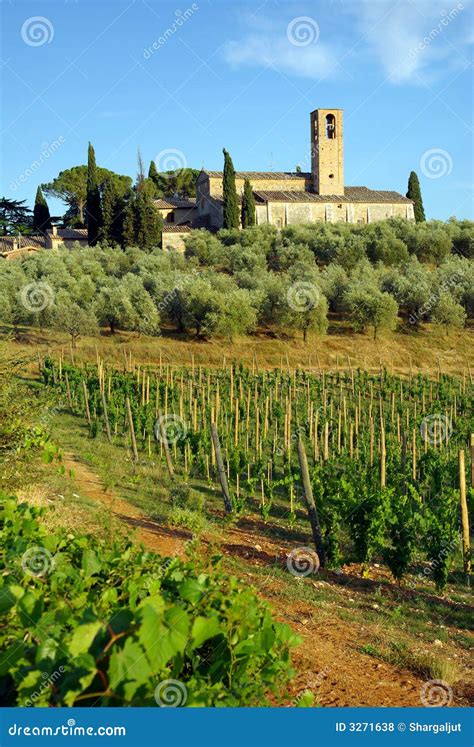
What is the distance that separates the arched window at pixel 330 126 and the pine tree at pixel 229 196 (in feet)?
46.1

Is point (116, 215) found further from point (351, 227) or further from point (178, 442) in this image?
point (178, 442)

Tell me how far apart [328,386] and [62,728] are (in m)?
23.1

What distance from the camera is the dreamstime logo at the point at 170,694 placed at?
9.44 ft

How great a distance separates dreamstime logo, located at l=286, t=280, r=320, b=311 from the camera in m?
34.0

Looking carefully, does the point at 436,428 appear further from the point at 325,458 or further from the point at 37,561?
the point at 37,561

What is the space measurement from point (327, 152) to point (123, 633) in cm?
6209

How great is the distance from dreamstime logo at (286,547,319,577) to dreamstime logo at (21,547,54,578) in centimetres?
593

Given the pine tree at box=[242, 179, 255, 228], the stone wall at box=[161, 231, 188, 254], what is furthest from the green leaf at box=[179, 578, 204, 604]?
the pine tree at box=[242, 179, 255, 228]

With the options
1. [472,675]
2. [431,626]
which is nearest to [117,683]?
[472,675]

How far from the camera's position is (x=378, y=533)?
33.0ft

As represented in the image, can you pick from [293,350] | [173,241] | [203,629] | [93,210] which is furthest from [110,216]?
[203,629]

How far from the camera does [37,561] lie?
4047 mm

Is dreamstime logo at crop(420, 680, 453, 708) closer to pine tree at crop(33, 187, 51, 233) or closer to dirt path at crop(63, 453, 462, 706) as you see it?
dirt path at crop(63, 453, 462, 706)

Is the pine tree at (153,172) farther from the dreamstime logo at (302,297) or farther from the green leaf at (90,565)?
the green leaf at (90,565)
